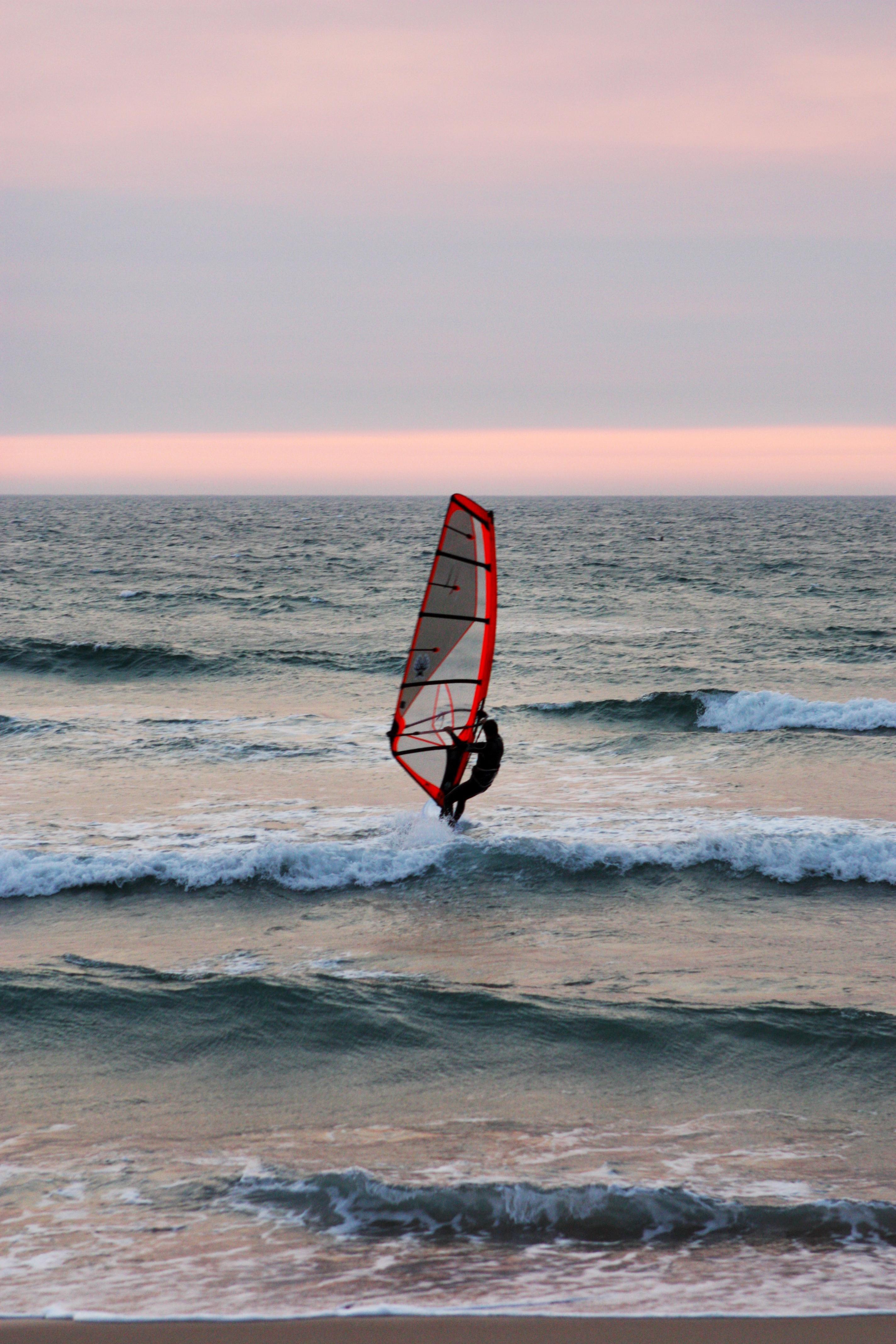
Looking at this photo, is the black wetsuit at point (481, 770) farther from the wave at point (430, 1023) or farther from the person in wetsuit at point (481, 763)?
the wave at point (430, 1023)

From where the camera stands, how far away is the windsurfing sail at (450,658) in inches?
389

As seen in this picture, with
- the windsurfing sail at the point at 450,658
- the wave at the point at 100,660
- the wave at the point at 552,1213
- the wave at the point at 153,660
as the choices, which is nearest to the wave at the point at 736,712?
the wave at the point at 153,660

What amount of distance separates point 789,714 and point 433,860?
945cm

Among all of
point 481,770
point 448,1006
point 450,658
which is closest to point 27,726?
point 450,658

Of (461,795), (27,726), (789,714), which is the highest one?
(461,795)

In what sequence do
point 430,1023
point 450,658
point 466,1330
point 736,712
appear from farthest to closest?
point 736,712
point 450,658
point 430,1023
point 466,1330

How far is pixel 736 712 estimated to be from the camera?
18.0 metres

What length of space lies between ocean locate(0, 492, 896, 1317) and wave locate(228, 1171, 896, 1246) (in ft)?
0.06

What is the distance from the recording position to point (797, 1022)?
6.80m

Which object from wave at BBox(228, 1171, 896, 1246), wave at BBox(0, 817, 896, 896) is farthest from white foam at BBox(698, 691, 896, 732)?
wave at BBox(228, 1171, 896, 1246)

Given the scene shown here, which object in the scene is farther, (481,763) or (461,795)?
(461,795)

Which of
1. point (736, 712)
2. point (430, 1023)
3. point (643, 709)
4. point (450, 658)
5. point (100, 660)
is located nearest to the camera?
point (430, 1023)

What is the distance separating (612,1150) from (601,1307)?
4.30ft

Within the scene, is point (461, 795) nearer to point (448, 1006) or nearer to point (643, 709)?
point (448, 1006)
